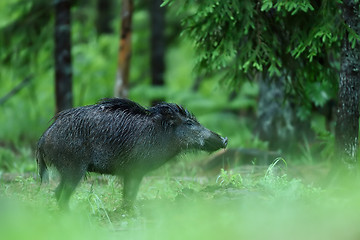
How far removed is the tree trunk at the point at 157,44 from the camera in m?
16.0

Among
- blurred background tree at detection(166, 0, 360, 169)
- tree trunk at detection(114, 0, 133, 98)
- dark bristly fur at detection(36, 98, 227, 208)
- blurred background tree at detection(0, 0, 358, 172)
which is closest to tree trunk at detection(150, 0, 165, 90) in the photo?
blurred background tree at detection(0, 0, 358, 172)

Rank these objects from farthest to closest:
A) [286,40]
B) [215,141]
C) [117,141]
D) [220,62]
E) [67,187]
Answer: [286,40]
[220,62]
[215,141]
[117,141]
[67,187]

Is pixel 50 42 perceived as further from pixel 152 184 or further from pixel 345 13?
pixel 345 13

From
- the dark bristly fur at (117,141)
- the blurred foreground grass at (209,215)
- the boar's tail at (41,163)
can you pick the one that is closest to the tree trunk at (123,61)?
the dark bristly fur at (117,141)

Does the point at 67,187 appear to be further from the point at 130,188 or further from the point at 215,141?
the point at 215,141

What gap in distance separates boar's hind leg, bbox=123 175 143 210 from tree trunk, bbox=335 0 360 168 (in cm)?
280

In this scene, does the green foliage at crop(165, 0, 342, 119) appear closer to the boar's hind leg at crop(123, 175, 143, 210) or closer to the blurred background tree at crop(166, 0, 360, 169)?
the blurred background tree at crop(166, 0, 360, 169)

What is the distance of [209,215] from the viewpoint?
17.0ft

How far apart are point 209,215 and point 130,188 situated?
1.79 meters

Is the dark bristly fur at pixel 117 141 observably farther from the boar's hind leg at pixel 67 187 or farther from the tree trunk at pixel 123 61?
the tree trunk at pixel 123 61

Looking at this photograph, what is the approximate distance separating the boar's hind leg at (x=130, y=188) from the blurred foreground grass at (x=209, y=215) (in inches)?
5.6

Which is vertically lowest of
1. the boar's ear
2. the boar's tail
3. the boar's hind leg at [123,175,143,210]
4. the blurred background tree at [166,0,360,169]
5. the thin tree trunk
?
the boar's hind leg at [123,175,143,210]

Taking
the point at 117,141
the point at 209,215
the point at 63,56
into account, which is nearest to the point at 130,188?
the point at 117,141

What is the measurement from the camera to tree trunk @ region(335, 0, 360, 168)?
22.7 ft
